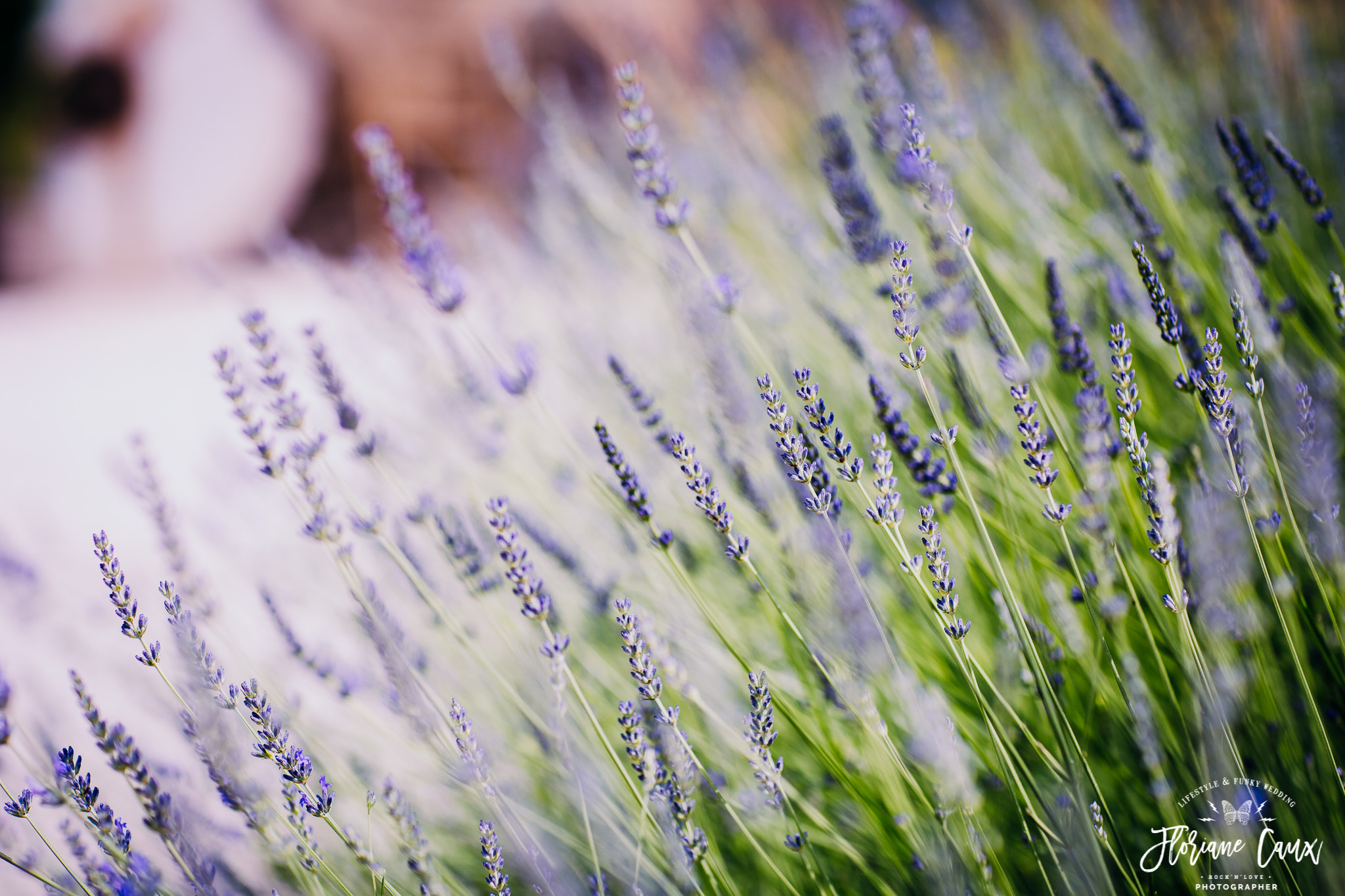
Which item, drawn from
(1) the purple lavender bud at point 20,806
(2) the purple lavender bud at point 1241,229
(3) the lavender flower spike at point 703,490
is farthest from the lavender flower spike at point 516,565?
(2) the purple lavender bud at point 1241,229

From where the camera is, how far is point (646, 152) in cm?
79

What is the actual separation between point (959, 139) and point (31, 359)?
3.48 meters

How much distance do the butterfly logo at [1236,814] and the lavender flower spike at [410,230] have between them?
0.85m

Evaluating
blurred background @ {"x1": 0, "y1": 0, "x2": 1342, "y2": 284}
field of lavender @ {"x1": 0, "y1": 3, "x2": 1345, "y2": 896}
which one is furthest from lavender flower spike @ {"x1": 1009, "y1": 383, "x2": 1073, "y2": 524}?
blurred background @ {"x1": 0, "y1": 0, "x2": 1342, "y2": 284}

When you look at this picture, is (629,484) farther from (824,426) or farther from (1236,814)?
(1236,814)

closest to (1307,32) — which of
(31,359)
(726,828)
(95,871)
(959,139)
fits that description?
(959,139)

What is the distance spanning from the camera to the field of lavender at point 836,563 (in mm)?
609

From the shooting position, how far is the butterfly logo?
21.6 inches

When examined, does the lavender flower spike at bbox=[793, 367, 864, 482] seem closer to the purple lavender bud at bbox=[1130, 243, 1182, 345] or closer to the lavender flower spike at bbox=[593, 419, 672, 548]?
the lavender flower spike at bbox=[593, 419, 672, 548]

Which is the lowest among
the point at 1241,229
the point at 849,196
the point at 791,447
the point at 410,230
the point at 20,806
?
the point at 20,806

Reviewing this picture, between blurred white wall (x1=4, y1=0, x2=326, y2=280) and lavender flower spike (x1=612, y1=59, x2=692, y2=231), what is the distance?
2967mm

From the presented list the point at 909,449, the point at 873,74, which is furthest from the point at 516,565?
the point at 873,74

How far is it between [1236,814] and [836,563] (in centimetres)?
35

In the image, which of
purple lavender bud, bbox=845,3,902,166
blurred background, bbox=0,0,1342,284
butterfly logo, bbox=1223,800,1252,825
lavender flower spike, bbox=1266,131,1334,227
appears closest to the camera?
butterfly logo, bbox=1223,800,1252,825
